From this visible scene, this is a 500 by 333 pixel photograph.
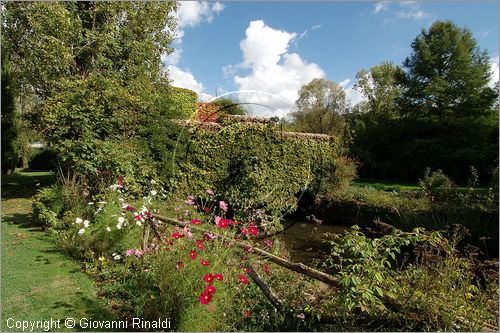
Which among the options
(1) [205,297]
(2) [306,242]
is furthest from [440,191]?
(1) [205,297]

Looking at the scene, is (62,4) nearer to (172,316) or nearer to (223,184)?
(223,184)

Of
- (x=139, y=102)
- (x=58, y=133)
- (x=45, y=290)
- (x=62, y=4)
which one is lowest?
(x=45, y=290)

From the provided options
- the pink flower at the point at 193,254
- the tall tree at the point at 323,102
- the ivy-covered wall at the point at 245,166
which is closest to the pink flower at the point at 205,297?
the pink flower at the point at 193,254

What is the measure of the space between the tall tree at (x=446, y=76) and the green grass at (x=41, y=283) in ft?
82.1

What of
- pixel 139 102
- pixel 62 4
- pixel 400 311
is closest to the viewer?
pixel 400 311

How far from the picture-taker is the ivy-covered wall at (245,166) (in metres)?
8.35

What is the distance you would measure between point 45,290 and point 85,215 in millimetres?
1915

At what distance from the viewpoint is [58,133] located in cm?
683

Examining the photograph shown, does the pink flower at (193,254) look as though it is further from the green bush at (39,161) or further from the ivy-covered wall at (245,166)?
the green bush at (39,161)

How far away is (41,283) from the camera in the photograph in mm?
Result: 4066

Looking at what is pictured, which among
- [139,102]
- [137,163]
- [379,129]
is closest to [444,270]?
[137,163]

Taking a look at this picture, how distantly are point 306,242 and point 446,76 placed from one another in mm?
21517

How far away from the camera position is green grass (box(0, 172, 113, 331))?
11.1 ft

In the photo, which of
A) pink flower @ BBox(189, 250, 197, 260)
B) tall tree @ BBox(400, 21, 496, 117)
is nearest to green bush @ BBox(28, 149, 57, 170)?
pink flower @ BBox(189, 250, 197, 260)
